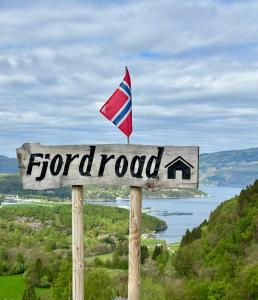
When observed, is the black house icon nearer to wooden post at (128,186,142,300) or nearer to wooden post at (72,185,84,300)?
wooden post at (128,186,142,300)

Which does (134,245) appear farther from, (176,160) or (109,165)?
(176,160)

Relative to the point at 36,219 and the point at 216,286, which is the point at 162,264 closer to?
the point at 216,286

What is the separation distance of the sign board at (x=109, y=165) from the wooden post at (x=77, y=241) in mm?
206

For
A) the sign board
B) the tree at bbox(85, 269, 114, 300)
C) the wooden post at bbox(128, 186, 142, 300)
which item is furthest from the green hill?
the sign board

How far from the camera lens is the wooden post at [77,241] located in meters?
6.09

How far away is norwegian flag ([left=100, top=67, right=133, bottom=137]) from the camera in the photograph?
5828mm

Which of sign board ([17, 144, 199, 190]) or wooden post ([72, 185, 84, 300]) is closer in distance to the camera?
sign board ([17, 144, 199, 190])

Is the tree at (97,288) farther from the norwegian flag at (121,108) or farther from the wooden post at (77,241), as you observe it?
the norwegian flag at (121,108)

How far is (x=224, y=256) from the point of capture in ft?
190

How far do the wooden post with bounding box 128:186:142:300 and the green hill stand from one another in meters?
35.3

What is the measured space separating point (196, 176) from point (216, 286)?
37974mm

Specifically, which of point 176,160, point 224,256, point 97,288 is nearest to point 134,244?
point 176,160

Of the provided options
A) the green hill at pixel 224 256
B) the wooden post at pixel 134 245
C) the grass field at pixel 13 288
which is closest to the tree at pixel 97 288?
the green hill at pixel 224 256

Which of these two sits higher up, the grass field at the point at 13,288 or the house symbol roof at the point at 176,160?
the house symbol roof at the point at 176,160
